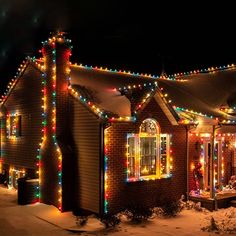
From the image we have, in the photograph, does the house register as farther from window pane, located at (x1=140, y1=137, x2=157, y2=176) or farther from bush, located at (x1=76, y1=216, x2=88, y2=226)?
bush, located at (x1=76, y1=216, x2=88, y2=226)

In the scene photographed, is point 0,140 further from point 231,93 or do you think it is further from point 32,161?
point 231,93

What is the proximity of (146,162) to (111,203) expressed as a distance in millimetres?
2282

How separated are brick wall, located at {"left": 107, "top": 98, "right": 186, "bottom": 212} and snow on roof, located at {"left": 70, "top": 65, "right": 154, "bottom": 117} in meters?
0.68

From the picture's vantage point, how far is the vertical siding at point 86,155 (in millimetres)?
13641

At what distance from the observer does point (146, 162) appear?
15008 millimetres

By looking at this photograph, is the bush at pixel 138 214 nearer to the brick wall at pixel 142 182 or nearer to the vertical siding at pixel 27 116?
the brick wall at pixel 142 182

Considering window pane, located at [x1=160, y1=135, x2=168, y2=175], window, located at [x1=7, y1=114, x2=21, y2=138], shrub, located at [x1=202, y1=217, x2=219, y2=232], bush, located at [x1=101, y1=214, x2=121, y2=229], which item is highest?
window, located at [x1=7, y1=114, x2=21, y2=138]

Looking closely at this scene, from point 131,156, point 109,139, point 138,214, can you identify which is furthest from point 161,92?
point 138,214

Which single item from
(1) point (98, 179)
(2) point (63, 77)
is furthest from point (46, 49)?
(1) point (98, 179)

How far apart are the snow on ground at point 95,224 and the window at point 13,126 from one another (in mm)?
4878

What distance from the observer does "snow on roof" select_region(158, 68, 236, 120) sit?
58.9ft

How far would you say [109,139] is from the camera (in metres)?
13.7

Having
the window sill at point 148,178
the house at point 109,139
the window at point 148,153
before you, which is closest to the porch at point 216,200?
the house at point 109,139

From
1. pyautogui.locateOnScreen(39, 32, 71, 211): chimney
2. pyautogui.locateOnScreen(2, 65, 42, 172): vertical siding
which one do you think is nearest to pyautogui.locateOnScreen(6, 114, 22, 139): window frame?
pyautogui.locateOnScreen(2, 65, 42, 172): vertical siding
